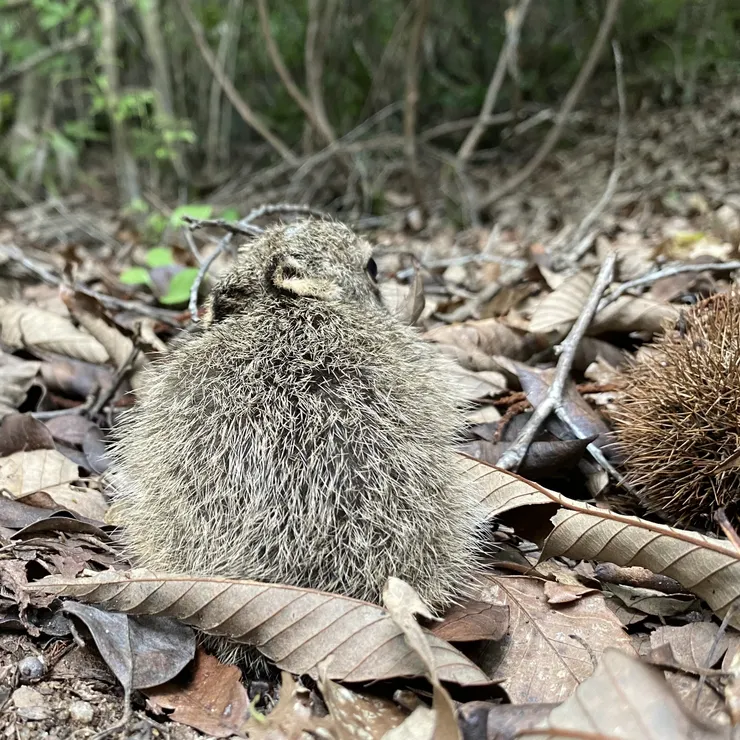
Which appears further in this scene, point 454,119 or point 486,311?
point 454,119

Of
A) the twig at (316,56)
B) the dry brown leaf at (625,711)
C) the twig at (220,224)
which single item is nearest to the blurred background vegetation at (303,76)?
the twig at (316,56)

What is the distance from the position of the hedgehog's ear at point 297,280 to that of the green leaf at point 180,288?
209cm

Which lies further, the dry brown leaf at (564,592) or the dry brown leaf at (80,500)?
the dry brown leaf at (80,500)

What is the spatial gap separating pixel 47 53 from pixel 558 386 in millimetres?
9466

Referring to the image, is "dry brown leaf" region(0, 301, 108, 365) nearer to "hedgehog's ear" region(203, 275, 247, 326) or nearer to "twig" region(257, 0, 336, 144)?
"hedgehog's ear" region(203, 275, 247, 326)

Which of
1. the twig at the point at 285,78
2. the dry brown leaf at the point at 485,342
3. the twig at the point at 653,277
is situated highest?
the twig at the point at 285,78

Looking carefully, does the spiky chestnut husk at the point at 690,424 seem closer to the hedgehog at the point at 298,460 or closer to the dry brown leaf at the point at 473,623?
the hedgehog at the point at 298,460

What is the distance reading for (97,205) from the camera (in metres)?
12.2

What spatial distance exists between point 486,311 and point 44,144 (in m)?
8.39

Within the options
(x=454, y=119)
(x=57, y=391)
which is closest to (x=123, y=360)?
(x=57, y=391)

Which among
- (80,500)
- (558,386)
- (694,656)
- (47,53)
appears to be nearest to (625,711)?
(694,656)

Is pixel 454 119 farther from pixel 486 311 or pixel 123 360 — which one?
pixel 123 360

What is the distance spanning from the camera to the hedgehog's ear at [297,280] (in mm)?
2711

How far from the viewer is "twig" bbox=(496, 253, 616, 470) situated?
2.86 m
